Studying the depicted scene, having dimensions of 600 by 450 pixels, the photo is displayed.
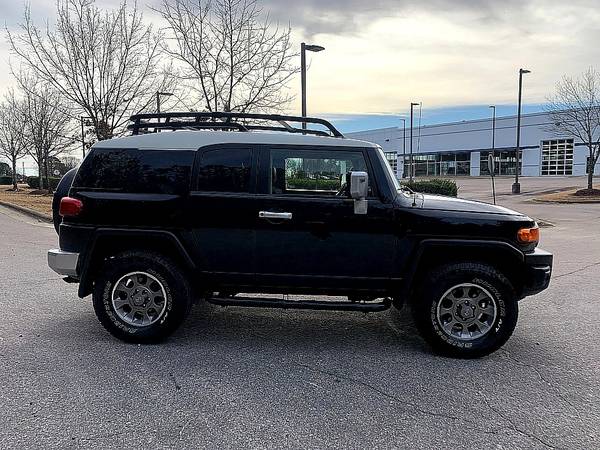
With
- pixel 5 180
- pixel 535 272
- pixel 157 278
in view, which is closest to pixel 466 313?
pixel 535 272

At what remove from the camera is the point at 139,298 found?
477 centimetres

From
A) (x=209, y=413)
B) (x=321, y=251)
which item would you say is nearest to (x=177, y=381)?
(x=209, y=413)

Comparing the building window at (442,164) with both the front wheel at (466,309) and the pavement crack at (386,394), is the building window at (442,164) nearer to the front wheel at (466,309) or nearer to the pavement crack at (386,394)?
the front wheel at (466,309)

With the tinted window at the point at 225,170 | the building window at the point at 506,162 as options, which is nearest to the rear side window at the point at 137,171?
the tinted window at the point at 225,170

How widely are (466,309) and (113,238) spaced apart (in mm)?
3188

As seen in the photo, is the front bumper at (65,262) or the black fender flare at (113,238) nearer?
the black fender flare at (113,238)

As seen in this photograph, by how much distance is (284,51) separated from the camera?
16.4 metres

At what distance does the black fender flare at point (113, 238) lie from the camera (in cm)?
468

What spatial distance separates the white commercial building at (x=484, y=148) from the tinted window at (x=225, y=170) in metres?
57.3

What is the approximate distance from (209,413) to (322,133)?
3.04 m

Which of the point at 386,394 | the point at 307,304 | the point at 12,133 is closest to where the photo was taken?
the point at 386,394

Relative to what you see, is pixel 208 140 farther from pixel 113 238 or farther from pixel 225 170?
pixel 113 238

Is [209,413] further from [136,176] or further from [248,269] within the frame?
[136,176]

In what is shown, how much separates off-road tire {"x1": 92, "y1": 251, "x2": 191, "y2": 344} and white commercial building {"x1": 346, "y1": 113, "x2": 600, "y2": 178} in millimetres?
57606
